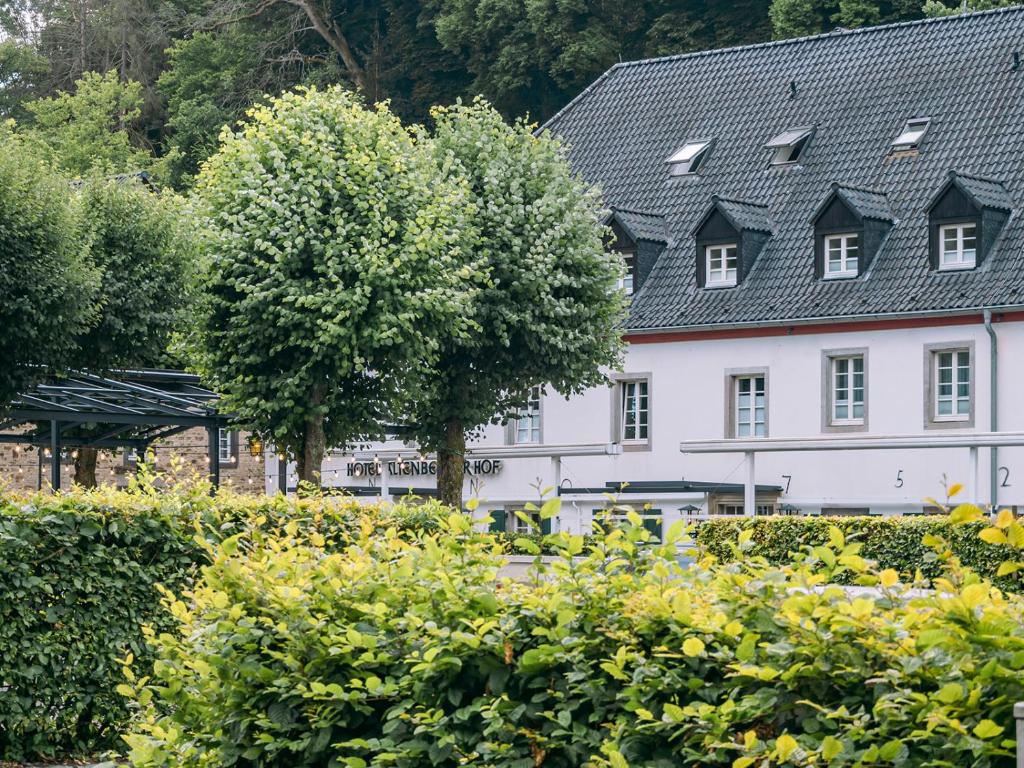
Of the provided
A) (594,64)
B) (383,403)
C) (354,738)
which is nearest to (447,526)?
(354,738)

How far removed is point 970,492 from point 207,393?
1466cm

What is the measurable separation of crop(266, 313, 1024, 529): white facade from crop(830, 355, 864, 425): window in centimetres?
16

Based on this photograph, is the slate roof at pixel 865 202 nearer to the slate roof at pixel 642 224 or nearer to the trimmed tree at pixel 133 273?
the slate roof at pixel 642 224

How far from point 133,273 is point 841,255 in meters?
15.2

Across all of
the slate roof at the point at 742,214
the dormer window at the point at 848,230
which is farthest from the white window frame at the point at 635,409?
the dormer window at the point at 848,230

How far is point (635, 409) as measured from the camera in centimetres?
4319

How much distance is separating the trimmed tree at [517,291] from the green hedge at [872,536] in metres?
9.21

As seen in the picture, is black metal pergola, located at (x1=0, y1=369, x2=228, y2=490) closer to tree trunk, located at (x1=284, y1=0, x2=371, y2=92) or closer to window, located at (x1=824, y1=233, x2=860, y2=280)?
window, located at (x1=824, y1=233, x2=860, y2=280)

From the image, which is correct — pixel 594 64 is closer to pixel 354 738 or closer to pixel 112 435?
pixel 112 435

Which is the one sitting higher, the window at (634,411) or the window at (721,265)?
the window at (721,265)

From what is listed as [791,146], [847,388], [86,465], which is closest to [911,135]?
[791,146]

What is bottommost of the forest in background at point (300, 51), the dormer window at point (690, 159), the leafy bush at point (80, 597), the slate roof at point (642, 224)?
the leafy bush at point (80, 597)

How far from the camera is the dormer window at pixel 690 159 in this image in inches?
1750

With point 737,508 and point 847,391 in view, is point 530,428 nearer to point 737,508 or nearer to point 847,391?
point 737,508
